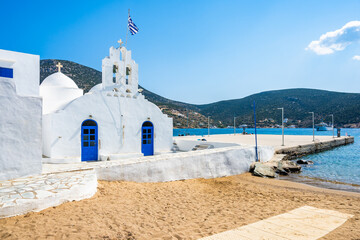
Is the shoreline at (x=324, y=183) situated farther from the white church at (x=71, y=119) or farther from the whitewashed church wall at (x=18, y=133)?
the whitewashed church wall at (x=18, y=133)

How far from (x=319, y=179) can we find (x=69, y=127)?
537 inches

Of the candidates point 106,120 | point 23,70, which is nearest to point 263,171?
point 106,120

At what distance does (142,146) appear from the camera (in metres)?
13.2

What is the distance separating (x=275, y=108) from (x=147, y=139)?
8523 centimetres

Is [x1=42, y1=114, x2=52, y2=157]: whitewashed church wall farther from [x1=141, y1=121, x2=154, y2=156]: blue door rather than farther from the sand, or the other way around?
the sand

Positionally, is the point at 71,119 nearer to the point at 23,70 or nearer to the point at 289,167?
the point at 23,70

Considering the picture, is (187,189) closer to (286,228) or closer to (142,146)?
(286,228)

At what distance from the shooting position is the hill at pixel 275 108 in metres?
77.1

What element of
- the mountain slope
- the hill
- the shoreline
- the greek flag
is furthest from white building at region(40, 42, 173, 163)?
the mountain slope

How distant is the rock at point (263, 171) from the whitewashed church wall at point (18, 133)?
33.5 ft

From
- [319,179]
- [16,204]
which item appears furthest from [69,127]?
[319,179]

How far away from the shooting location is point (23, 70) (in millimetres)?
9539

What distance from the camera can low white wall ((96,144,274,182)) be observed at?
771cm

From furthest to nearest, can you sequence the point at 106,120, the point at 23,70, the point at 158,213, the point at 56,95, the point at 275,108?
the point at 275,108, the point at 56,95, the point at 106,120, the point at 23,70, the point at 158,213
